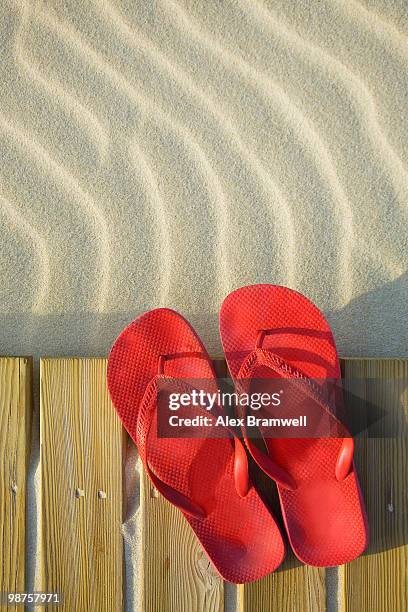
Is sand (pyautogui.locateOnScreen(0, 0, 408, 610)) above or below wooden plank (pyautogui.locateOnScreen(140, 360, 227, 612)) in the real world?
above

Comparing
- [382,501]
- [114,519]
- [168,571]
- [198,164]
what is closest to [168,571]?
[168,571]

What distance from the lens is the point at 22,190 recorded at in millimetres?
1156

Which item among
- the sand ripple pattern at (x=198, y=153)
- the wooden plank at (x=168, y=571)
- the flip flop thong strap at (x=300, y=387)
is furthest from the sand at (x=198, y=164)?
the wooden plank at (x=168, y=571)

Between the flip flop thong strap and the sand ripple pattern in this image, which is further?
the sand ripple pattern

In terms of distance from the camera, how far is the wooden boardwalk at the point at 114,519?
1038 mm

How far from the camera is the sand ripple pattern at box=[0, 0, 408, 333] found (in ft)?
3.69

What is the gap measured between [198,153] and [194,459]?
0.59m

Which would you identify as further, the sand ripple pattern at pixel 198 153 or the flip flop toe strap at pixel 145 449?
the sand ripple pattern at pixel 198 153

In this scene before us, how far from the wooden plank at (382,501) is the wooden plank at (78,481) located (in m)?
0.43

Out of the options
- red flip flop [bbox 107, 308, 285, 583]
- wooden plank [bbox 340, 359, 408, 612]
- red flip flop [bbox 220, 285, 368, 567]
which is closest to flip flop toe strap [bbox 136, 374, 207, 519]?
red flip flop [bbox 107, 308, 285, 583]

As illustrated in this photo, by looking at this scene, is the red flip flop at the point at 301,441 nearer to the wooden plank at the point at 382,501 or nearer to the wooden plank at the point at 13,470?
the wooden plank at the point at 382,501

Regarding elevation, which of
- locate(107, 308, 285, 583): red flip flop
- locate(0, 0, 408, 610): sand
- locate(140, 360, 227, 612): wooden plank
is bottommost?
locate(140, 360, 227, 612): wooden plank

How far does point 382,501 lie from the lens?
1041 mm

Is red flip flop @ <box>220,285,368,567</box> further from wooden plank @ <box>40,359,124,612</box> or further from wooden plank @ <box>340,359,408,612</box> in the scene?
wooden plank @ <box>40,359,124,612</box>
